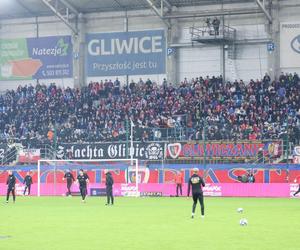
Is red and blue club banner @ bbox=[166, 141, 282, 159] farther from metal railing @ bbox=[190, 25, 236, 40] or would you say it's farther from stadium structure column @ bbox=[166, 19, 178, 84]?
stadium structure column @ bbox=[166, 19, 178, 84]

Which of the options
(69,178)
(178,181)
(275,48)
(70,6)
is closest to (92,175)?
(69,178)

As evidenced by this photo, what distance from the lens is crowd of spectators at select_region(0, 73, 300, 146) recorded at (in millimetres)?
55344

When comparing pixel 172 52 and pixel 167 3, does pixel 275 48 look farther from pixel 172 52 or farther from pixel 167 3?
pixel 167 3

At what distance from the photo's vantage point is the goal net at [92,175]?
5359 cm

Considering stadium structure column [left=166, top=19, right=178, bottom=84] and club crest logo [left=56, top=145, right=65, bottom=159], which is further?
stadium structure column [left=166, top=19, right=178, bottom=84]

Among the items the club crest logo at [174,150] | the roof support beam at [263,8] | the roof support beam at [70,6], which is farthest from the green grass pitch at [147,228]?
the roof support beam at [70,6]

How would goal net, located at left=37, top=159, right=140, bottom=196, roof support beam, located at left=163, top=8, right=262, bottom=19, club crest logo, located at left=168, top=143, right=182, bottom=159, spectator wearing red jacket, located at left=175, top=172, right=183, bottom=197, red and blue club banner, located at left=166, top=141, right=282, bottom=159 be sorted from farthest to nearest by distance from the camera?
roof support beam, located at left=163, top=8, right=262, bottom=19 < club crest logo, located at left=168, top=143, right=182, bottom=159 < goal net, located at left=37, top=159, right=140, bottom=196 < red and blue club banner, located at left=166, top=141, right=282, bottom=159 < spectator wearing red jacket, located at left=175, top=172, right=183, bottom=197

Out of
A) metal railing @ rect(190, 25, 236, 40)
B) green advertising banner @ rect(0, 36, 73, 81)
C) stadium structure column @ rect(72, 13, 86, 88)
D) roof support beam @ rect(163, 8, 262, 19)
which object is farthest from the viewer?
green advertising banner @ rect(0, 36, 73, 81)

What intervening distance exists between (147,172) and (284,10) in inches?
641

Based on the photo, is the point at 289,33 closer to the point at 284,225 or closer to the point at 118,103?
the point at 118,103

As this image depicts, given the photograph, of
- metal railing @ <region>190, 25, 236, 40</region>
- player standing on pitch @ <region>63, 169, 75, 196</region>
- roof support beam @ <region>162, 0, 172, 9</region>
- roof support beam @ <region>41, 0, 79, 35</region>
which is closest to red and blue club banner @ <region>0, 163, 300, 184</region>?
player standing on pitch @ <region>63, 169, 75, 196</region>

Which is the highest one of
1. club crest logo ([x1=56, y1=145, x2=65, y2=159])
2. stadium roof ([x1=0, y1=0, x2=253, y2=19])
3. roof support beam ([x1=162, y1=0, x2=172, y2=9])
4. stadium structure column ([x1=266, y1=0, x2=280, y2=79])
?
stadium roof ([x1=0, y1=0, x2=253, y2=19])

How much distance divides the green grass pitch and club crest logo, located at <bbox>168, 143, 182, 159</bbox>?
15.6m

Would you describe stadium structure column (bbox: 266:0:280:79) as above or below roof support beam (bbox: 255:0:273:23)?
below
